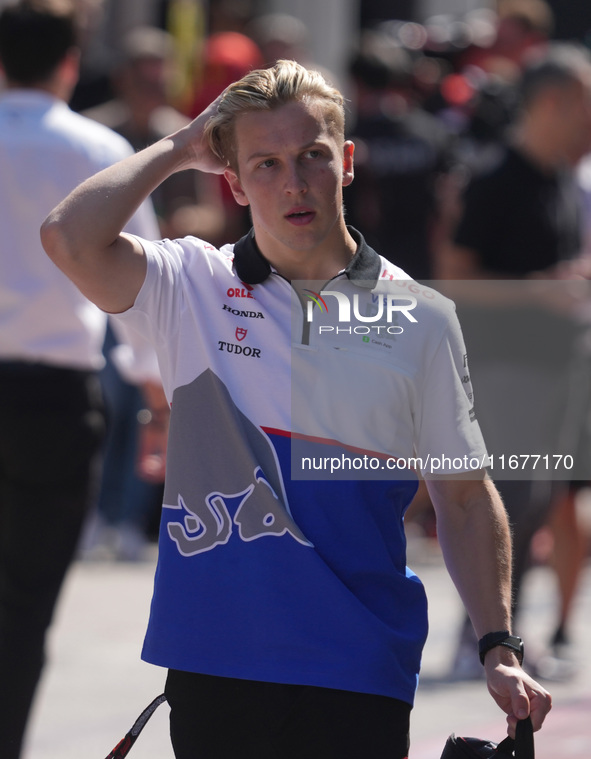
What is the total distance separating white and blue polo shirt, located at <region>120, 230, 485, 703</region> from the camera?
2.57m

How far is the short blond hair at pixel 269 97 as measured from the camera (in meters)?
2.71

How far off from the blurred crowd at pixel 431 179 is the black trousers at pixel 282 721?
1.25 meters

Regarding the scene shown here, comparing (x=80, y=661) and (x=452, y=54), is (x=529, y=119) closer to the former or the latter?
(x=80, y=661)

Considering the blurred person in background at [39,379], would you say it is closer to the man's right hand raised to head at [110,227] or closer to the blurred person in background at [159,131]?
the man's right hand raised to head at [110,227]

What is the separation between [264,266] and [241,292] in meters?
0.07

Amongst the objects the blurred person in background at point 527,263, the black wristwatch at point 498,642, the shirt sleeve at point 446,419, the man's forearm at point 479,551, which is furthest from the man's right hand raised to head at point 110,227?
the blurred person in background at point 527,263

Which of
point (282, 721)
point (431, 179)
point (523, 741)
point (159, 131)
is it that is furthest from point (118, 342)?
point (523, 741)

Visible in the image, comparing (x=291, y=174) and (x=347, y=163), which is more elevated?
(x=347, y=163)

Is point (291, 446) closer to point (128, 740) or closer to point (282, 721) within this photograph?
point (282, 721)

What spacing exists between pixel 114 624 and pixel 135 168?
4.04m

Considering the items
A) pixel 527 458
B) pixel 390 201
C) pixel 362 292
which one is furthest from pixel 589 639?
pixel 362 292

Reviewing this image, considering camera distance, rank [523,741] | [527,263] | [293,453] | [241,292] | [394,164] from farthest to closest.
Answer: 1. [394,164]
2. [527,263]
3. [241,292]
4. [293,453]
5. [523,741]

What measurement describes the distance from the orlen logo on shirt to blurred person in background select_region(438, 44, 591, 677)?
322 centimetres

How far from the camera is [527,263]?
19.4 feet
